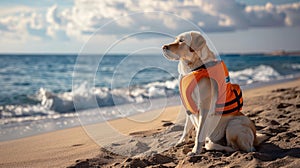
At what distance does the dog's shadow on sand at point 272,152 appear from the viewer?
3.97 meters

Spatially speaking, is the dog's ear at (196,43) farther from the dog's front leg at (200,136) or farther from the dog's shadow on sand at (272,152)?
the dog's shadow on sand at (272,152)

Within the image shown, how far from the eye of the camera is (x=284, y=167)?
11.9 feet

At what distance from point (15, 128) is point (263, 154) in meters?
5.56

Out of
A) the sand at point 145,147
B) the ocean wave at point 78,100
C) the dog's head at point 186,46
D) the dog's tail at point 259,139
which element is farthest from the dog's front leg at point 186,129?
the ocean wave at point 78,100

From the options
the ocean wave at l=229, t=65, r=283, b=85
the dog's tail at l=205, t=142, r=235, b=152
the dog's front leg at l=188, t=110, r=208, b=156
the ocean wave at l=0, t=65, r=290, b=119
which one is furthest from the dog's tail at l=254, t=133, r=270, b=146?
the ocean wave at l=229, t=65, r=283, b=85

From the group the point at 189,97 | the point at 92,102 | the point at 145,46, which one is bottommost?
the point at 92,102

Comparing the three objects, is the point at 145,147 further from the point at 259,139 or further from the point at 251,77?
the point at 251,77

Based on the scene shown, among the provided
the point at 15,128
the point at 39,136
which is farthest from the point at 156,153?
the point at 15,128

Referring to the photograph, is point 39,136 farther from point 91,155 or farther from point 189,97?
point 189,97

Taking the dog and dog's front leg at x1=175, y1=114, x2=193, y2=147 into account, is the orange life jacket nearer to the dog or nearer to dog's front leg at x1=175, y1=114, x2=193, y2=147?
the dog

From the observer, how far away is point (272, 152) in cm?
425

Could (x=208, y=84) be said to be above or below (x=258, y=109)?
above

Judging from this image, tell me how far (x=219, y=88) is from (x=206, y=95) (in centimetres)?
21

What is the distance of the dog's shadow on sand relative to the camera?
3969 millimetres
